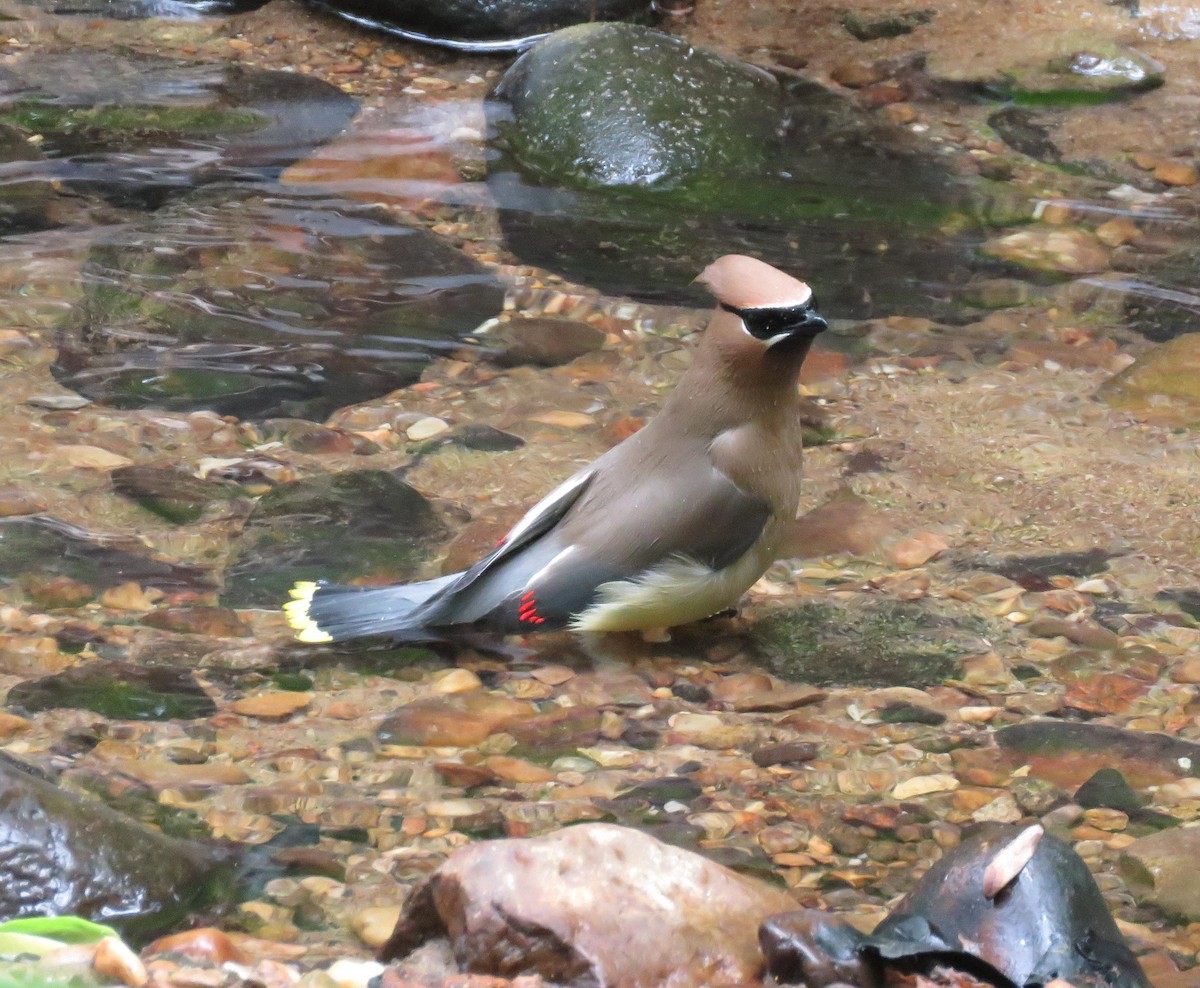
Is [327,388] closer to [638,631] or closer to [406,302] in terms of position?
[406,302]

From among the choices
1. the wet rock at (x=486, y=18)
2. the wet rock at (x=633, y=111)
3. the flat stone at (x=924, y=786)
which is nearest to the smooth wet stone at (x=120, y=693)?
the flat stone at (x=924, y=786)

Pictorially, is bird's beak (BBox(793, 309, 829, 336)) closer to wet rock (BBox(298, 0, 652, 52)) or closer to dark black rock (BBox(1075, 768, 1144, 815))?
dark black rock (BBox(1075, 768, 1144, 815))

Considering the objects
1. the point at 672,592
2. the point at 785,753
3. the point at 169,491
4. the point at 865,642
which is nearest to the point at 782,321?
the point at 672,592

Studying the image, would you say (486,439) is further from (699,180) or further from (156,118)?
(156,118)

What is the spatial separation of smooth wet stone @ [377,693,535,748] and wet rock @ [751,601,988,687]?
26.6 inches

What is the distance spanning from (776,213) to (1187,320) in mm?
1719

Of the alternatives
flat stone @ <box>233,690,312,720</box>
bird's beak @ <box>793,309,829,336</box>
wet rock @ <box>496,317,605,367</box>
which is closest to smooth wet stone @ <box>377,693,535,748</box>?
flat stone @ <box>233,690,312,720</box>

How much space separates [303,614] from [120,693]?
0.55 m

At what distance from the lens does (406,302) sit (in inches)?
233

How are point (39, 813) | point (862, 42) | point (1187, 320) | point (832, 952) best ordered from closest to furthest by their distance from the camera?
point (832, 952)
point (39, 813)
point (1187, 320)
point (862, 42)

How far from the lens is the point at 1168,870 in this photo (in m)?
2.98

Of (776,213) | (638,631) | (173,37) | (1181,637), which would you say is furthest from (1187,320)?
(173,37)

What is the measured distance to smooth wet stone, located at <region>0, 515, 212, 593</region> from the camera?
409cm

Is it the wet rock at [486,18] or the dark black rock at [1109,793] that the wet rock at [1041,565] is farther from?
the wet rock at [486,18]
